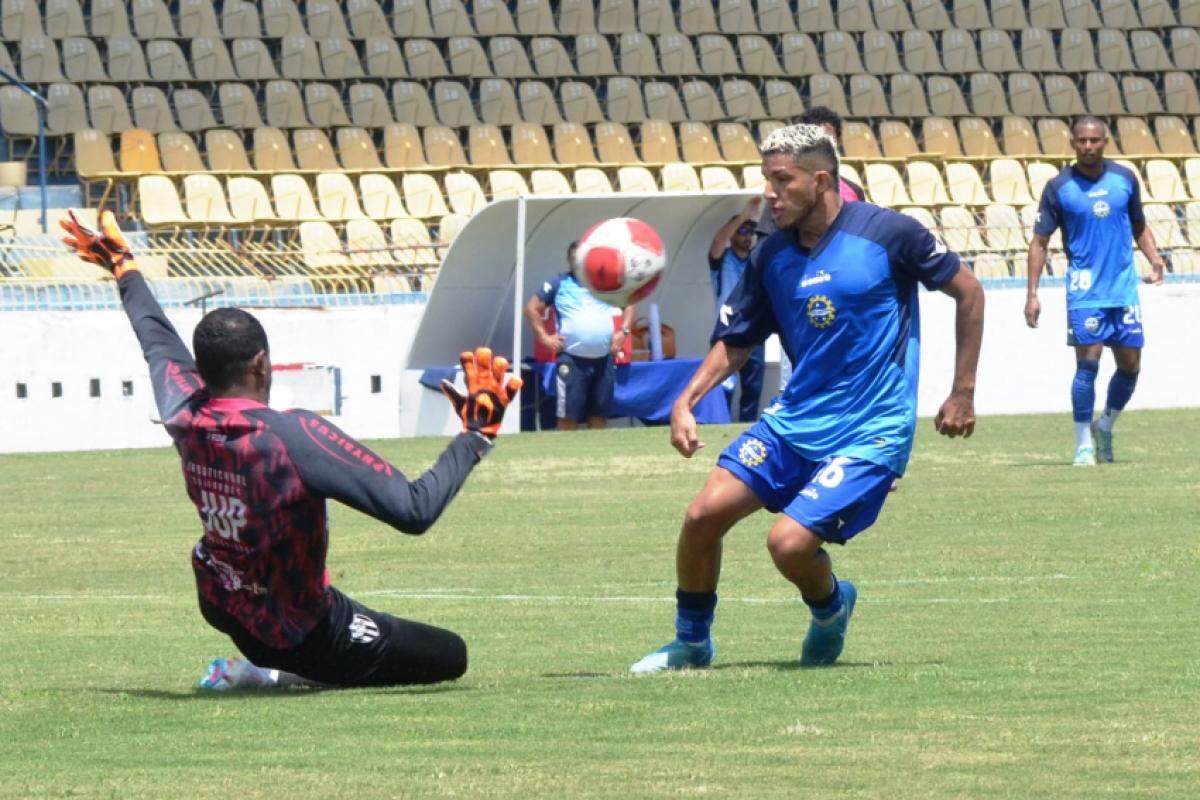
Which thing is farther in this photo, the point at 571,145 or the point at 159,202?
the point at 571,145

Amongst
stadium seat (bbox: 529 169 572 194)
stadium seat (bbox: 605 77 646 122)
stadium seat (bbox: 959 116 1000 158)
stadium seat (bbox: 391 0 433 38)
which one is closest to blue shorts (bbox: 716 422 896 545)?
stadium seat (bbox: 529 169 572 194)

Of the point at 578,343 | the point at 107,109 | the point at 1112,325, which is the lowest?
the point at 578,343

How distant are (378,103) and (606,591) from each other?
796 inches

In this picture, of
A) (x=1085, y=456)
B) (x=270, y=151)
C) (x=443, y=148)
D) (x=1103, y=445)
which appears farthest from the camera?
(x=443, y=148)

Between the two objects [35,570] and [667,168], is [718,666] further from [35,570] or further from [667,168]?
[667,168]

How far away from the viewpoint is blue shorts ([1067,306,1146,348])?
15.6m

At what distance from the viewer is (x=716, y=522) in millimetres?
7402

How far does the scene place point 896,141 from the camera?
32.2 m

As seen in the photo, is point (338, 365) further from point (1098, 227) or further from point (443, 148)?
point (443, 148)

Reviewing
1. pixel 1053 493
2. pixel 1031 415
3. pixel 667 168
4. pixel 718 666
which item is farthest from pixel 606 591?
pixel 667 168

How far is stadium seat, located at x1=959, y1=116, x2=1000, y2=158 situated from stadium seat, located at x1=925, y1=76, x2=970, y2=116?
0.70m

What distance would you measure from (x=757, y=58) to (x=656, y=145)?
358 centimetres

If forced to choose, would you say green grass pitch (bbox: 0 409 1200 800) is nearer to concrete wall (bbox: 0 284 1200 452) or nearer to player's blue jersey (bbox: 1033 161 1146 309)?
player's blue jersey (bbox: 1033 161 1146 309)

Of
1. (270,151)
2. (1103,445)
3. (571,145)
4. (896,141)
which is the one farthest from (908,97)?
(1103,445)
